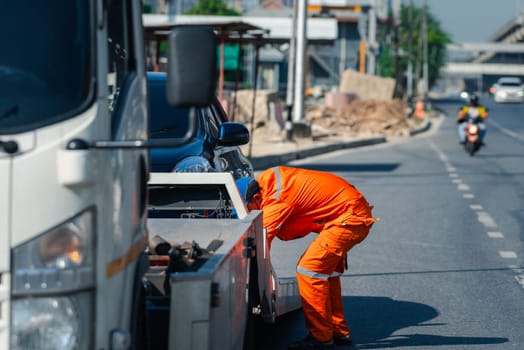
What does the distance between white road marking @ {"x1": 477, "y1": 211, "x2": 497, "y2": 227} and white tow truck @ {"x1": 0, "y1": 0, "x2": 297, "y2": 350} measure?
10215 mm

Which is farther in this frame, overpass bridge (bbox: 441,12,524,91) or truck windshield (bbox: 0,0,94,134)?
overpass bridge (bbox: 441,12,524,91)

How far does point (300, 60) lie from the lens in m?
32.9

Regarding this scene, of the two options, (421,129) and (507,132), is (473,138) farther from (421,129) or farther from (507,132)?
(421,129)

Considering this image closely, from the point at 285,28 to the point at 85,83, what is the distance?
67.4 metres

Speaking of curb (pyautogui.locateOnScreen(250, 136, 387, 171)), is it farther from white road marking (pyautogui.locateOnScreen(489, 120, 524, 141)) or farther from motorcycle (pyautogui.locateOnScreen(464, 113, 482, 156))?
white road marking (pyautogui.locateOnScreen(489, 120, 524, 141))

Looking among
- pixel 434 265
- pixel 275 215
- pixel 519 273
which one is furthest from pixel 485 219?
pixel 275 215

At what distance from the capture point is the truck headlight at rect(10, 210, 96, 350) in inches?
147

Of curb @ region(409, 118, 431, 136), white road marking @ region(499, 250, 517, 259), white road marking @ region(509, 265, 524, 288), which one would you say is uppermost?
white road marking @ region(509, 265, 524, 288)

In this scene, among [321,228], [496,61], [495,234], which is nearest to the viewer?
[321,228]

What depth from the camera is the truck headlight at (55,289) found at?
12.3 feet

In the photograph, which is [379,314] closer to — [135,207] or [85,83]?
[135,207]

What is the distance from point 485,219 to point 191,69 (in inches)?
454

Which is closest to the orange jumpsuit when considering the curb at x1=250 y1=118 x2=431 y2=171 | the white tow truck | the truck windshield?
the white tow truck

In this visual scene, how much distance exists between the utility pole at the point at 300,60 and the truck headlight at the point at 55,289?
28.4 meters
